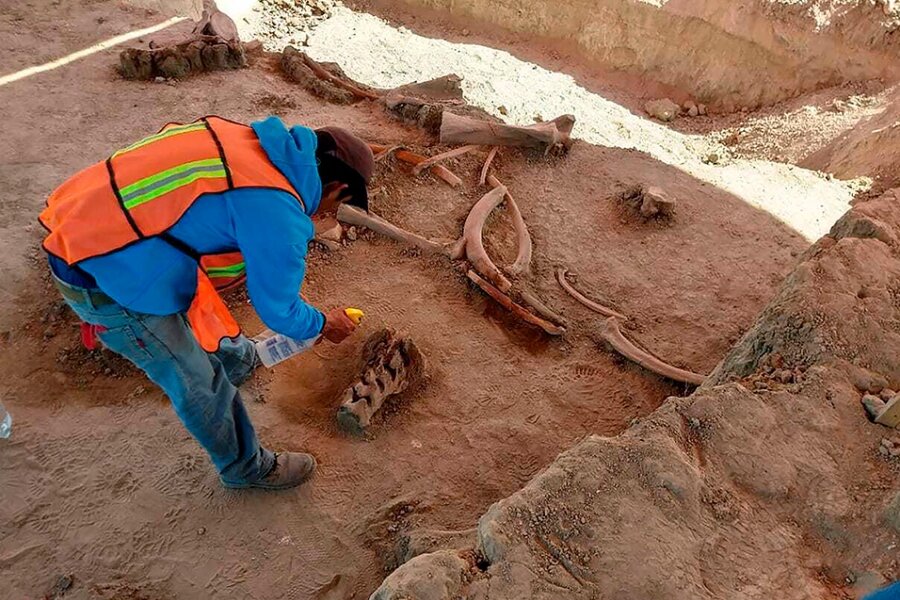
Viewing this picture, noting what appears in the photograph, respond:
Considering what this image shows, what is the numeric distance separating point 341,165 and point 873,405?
222 centimetres

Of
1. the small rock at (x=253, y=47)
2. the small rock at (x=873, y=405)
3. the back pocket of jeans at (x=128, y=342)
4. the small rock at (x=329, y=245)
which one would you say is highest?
the small rock at (x=873, y=405)

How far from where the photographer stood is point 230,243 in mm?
2275

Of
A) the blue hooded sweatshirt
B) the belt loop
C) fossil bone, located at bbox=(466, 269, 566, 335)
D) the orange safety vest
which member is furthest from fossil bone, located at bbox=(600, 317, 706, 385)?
the belt loop

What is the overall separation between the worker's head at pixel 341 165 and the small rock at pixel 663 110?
22.1 feet

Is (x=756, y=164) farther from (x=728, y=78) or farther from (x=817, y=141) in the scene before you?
(x=728, y=78)

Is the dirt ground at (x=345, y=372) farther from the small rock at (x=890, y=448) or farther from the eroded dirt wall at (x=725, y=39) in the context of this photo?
the eroded dirt wall at (x=725, y=39)

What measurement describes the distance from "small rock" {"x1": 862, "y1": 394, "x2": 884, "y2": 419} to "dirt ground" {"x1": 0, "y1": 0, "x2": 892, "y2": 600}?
1567 mm

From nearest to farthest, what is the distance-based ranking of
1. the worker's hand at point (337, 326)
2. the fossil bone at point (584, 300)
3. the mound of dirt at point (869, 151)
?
the worker's hand at point (337, 326) < the fossil bone at point (584, 300) < the mound of dirt at point (869, 151)

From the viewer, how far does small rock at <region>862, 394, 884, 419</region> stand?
2408 mm

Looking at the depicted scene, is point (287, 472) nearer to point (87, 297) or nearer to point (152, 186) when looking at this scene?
point (87, 297)

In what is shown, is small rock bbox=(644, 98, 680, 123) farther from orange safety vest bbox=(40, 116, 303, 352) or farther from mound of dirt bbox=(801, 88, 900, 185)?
orange safety vest bbox=(40, 116, 303, 352)

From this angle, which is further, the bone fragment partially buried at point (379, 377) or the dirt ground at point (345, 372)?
the bone fragment partially buried at point (379, 377)

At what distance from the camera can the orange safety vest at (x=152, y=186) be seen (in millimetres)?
2139

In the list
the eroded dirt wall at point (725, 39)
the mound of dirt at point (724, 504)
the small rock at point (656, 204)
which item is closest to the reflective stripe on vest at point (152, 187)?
the mound of dirt at point (724, 504)
